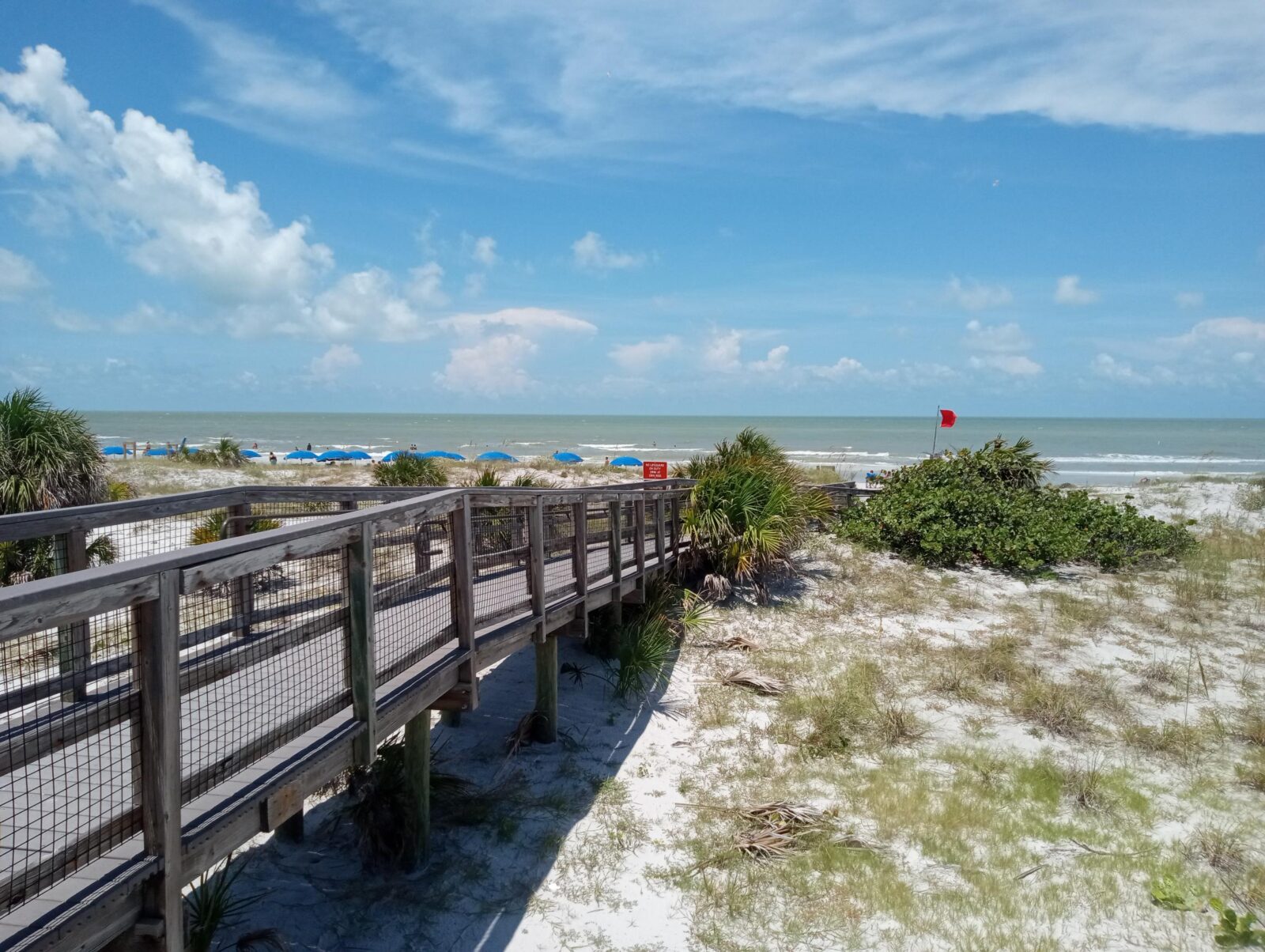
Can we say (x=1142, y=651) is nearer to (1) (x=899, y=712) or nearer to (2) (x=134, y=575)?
(1) (x=899, y=712)

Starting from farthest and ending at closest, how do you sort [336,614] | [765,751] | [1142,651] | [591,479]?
[591,479]
[1142,651]
[765,751]
[336,614]

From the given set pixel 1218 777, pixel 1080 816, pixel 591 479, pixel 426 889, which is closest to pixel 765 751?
pixel 1080 816

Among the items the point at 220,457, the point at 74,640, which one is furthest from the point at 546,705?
the point at 220,457

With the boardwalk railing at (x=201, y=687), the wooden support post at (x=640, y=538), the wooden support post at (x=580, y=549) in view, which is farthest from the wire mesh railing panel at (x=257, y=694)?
the wooden support post at (x=640, y=538)

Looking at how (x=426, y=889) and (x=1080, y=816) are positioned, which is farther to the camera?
(x=1080, y=816)

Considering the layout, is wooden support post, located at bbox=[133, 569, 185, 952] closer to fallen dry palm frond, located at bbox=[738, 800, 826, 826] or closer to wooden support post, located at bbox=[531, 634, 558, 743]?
fallen dry palm frond, located at bbox=[738, 800, 826, 826]

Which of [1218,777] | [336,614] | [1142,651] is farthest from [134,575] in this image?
[1142,651]

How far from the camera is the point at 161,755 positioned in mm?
3176

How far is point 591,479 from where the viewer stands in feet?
88.7

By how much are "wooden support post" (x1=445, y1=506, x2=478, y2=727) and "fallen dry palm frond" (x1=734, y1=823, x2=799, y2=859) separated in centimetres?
256

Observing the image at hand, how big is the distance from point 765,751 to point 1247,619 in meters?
9.75

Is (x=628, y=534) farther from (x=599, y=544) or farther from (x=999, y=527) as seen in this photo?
(x=999, y=527)

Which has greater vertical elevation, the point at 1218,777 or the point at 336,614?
the point at 336,614


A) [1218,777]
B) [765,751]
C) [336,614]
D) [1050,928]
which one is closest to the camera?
[336,614]
